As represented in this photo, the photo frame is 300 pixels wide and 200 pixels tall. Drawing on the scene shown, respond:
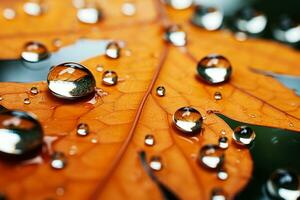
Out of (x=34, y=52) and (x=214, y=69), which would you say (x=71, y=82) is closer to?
(x=34, y=52)

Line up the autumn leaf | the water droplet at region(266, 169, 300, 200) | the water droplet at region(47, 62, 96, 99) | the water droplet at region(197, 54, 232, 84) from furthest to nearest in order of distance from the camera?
the water droplet at region(197, 54, 232, 84) → the water droplet at region(47, 62, 96, 99) → the water droplet at region(266, 169, 300, 200) → the autumn leaf

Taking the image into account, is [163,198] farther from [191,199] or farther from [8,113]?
[8,113]

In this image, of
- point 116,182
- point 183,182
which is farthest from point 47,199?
point 183,182

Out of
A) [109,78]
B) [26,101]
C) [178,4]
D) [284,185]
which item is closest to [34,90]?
[26,101]

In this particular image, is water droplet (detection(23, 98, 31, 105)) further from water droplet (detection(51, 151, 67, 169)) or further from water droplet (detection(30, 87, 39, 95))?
water droplet (detection(51, 151, 67, 169))

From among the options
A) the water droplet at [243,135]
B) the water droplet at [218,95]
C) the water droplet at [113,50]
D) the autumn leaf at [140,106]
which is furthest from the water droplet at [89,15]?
the water droplet at [243,135]

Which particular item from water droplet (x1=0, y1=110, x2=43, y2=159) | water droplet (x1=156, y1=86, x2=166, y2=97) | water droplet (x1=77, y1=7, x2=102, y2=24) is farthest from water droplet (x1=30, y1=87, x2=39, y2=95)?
water droplet (x1=77, y1=7, x2=102, y2=24)

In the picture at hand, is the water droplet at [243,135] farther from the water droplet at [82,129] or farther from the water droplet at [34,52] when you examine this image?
the water droplet at [34,52]
